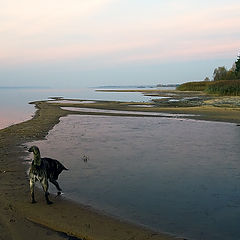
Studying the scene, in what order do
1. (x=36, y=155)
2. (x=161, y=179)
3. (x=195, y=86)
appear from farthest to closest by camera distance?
(x=195, y=86), (x=161, y=179), (x=36, y=155)

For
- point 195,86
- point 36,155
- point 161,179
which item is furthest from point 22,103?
point 195,86

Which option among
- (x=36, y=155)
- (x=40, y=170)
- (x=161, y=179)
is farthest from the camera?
(x=161, y=179)

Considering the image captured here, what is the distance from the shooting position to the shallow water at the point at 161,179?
24.8ft

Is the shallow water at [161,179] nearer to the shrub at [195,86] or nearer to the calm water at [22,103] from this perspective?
the calm water at [22,103]

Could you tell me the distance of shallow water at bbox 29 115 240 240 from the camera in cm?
756

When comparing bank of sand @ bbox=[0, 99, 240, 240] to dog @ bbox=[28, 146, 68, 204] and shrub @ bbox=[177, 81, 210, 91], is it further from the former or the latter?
shrub @ bbox=[177, 81, 210, 91]

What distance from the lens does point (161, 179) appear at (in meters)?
10.8

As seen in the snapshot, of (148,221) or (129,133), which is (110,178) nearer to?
(148,221)

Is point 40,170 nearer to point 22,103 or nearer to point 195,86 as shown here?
point 22,103

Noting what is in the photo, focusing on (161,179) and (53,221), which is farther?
(161,179)

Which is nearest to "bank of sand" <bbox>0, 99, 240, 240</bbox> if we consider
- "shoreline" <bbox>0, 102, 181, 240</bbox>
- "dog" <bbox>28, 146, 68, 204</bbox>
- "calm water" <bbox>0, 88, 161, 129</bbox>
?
"shoreline" <bbox>0, 102, 181, 240</bbox>

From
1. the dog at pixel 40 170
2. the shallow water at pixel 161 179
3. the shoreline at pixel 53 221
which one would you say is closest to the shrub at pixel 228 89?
the shallow water at pixel 161 179

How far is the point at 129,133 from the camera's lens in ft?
72.6

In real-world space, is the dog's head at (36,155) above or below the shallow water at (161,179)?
above
